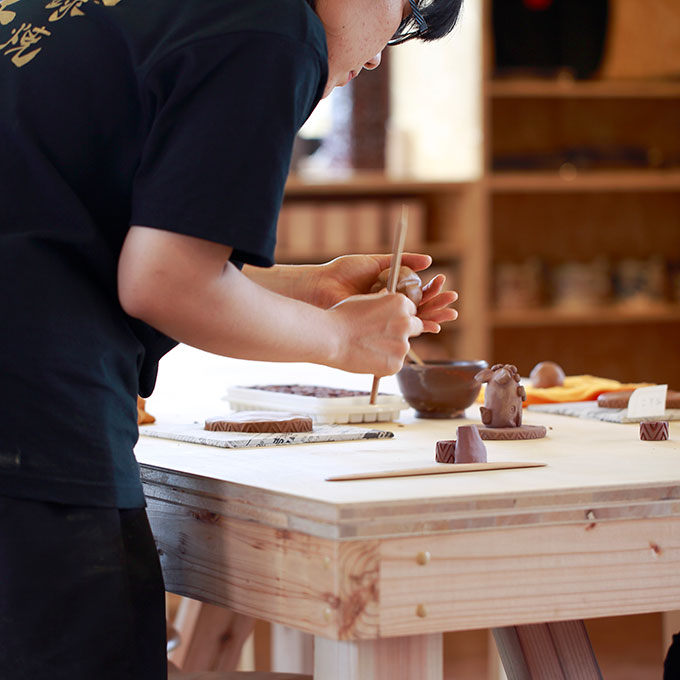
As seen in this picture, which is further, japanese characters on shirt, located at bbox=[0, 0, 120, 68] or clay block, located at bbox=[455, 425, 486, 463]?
clay block, located at bbox=[455, 425, 486, 463]

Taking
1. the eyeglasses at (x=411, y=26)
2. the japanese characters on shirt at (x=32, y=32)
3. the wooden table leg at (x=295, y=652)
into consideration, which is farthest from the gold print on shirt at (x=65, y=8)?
the wooden table leg at (x=295, y=652)

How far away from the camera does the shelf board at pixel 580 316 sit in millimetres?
4195

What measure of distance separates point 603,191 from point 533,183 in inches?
17.5

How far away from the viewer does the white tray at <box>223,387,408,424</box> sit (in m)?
1.49

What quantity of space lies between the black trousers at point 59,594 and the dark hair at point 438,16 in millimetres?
694

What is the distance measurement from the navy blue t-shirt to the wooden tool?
20 cm

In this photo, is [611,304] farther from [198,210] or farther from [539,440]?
[198,210]

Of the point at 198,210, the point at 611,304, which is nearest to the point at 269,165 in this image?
the point at 198,210

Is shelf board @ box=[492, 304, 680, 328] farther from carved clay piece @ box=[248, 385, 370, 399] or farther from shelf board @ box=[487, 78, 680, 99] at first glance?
carved clay piece @ box=[248, 385, 370, 399]

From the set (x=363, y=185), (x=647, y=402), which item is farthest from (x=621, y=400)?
(x=363, y=185)

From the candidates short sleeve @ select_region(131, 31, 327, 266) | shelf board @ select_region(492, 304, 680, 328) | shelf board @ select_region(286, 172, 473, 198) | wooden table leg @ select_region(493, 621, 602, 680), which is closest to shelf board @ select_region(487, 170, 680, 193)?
shelf board @ select_region(286, 172, 473, 198)

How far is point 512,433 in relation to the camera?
1333 mm

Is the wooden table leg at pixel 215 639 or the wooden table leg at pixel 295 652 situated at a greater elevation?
the wooden table leg at pixel 215 639

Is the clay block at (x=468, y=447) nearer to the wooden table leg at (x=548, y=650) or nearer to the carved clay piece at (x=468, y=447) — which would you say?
the carved clay piece at (x=468, y=447)
